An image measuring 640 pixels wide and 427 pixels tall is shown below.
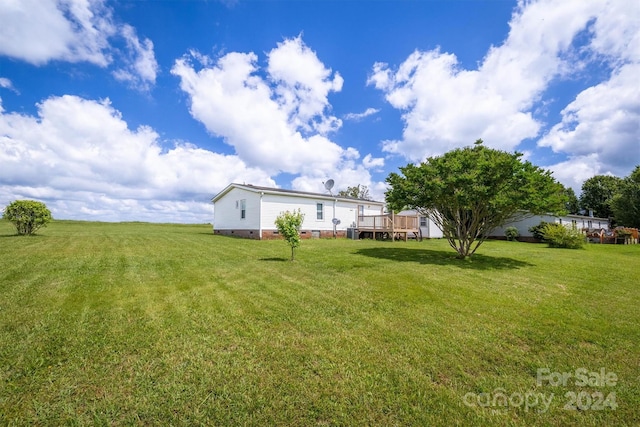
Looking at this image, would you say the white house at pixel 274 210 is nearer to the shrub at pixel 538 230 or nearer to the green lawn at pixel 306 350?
the green lawn at pixel 306 350

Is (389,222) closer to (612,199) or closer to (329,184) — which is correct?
(329,184)

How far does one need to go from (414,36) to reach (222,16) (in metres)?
8.23

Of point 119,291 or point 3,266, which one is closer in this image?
point 119,291

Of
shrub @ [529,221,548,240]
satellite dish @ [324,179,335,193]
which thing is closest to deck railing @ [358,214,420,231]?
satellite dish @ [324,179,335,193]

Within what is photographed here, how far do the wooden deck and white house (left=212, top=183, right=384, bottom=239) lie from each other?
5.23ft

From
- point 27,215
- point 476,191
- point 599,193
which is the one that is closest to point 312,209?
point 476,191

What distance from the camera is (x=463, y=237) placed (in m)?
10.9

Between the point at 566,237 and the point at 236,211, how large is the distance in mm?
22878

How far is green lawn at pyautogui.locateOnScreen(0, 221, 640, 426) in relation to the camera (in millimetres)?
2379

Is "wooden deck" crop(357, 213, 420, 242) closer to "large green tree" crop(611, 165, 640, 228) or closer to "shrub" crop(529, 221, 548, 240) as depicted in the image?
"shrub" crop(529, 221, 548, 240)

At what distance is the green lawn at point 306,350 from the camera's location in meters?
2.38

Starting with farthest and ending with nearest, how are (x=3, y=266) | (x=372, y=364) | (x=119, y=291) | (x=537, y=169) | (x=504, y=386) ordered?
1. (x=537, y=169)
2. (x=3, y=266)
3. (x=119, y=291)
4. (x=372, y=364)
5. (x=504, y=386)

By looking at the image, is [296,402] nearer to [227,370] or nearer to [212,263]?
[227,370]

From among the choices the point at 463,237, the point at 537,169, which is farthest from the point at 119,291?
the point at 537,169
